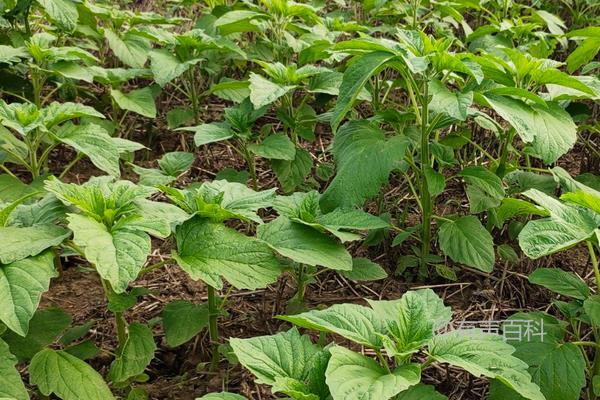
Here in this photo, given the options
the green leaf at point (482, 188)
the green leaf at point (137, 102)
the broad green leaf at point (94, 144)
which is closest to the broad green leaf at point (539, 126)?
the green leaf at point (482, 188)

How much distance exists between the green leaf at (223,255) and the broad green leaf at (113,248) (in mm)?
153

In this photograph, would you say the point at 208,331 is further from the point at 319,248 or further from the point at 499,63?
the point at 499,63

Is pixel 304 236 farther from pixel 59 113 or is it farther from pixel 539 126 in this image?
pixel 59 113

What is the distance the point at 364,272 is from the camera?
7.60 ft

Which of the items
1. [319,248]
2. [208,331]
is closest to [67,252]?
[208,331]

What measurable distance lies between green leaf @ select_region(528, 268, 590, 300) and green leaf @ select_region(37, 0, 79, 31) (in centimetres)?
248

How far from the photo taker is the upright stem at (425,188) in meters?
2.39

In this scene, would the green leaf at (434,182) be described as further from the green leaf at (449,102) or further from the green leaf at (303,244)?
the green leaf at (303,244)

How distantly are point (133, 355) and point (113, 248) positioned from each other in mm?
416

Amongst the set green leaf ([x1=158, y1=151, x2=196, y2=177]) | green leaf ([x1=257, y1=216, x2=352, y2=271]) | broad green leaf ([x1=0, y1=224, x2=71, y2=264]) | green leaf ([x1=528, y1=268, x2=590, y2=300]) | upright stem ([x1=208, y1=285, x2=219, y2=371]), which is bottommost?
upright stem ([x1=208, y1=285, x2=219, y2=371])

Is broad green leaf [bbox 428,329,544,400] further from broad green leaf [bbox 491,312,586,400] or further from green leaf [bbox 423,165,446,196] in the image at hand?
green leaf [bbox 423,165,446,196]

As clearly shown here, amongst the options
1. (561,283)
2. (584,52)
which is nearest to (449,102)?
(561,283)

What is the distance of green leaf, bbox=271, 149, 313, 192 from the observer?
2.85 m

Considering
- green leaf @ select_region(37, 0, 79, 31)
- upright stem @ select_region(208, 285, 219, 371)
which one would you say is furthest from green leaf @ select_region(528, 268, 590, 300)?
green leaf @ select_region(37, 0, 79, 31)
